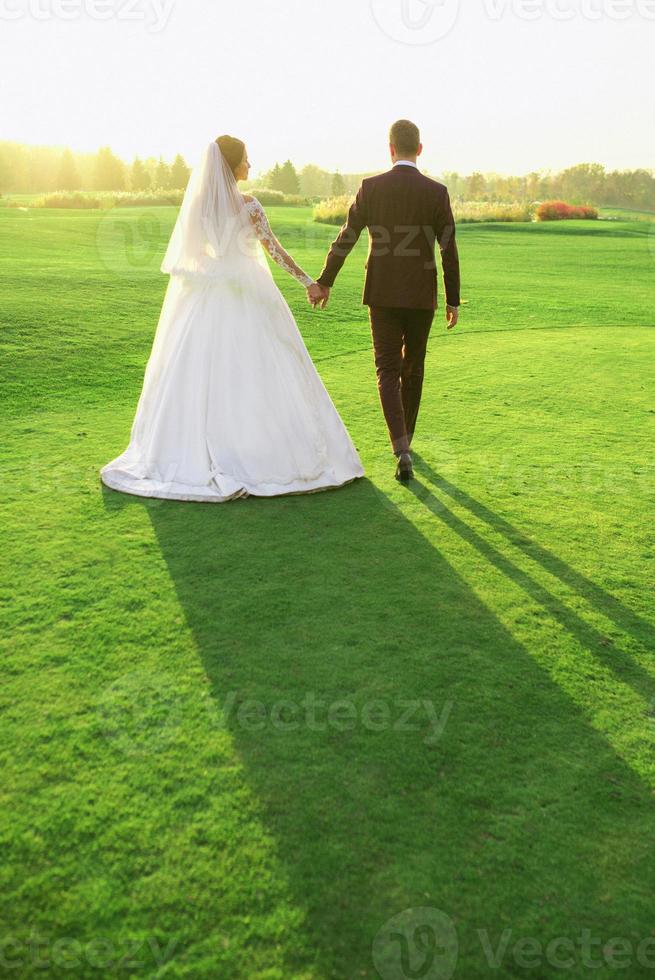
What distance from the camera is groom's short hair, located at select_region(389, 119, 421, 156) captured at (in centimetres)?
595

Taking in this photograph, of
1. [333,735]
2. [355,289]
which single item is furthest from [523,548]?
[355,289]

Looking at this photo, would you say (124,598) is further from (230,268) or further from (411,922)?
(230,268)

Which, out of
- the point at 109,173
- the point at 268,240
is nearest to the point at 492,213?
the point at 268,240

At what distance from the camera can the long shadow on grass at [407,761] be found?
242 cm

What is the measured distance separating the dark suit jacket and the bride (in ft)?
2.31

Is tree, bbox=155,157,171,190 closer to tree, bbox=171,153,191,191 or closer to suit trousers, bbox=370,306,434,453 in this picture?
tree, bbox=171,153,191,191

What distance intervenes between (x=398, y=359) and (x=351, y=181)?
261 ft

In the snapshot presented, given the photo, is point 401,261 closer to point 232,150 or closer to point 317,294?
point 317,294

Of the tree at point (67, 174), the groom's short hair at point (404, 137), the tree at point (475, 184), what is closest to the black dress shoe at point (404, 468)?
the groom's short hair at point (404, 137)

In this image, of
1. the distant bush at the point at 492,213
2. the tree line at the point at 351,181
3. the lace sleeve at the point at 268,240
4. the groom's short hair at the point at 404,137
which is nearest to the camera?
the lace sleeve at the point at 268,240

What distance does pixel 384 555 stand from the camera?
15.5 feet

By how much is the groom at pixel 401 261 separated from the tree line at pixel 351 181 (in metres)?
47.3

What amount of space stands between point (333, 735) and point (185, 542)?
200 centimetres

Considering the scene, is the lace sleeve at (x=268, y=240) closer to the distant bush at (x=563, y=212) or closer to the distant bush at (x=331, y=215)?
the distant bush at (x=331, y=215)
